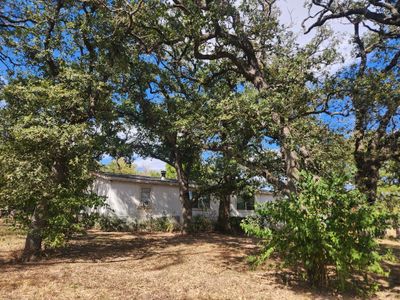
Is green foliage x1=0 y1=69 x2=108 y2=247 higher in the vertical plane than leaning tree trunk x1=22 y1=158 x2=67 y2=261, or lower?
higher

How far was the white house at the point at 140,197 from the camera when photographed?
21234 mm

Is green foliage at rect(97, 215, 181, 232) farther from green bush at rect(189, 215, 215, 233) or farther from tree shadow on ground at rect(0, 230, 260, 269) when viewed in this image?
tree shadow on ground at rect(0, 230, 260, 269)

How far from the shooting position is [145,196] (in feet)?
73.9

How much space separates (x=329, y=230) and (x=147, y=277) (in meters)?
4.65

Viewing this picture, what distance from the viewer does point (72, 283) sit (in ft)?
23.7

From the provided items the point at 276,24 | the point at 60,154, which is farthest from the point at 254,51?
the point at 60,154

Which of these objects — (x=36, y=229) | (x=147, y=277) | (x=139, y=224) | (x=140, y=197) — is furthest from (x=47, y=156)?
(x=140, y=197)

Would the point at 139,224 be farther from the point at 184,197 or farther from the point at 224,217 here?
the point at 224,217

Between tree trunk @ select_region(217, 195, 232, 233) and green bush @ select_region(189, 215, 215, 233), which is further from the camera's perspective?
green bush @ select_region(189, 215, 215, 233)

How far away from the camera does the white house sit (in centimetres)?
2123

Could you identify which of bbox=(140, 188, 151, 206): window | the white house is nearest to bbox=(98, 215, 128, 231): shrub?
the white house

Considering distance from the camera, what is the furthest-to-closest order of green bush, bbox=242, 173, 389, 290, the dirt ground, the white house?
1. the white house
2. the dirt ground
3. green bush, bbox=242, 173, 389, 290

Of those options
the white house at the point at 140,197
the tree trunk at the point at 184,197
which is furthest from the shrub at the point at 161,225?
the tree trunk at the point at 184,197

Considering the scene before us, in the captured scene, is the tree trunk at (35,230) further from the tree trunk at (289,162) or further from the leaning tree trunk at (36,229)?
the tree trunk at (289,162)
